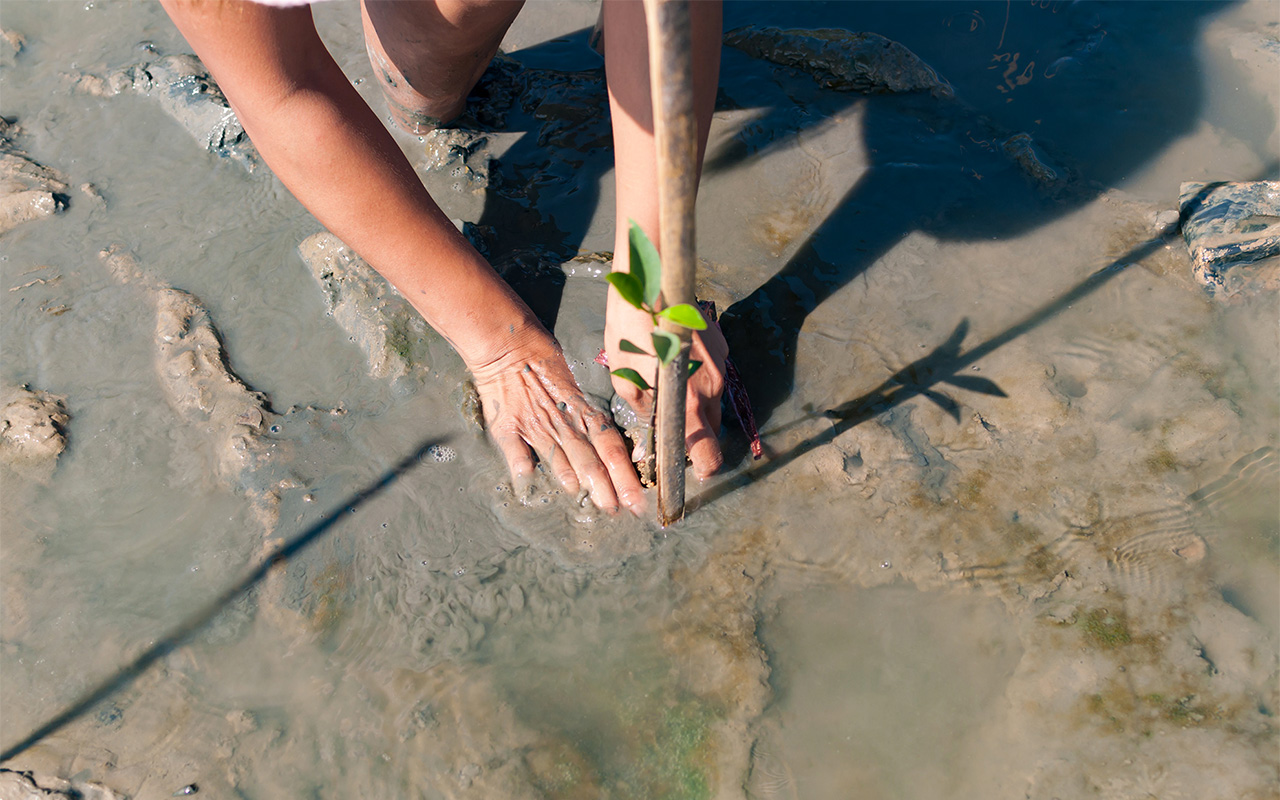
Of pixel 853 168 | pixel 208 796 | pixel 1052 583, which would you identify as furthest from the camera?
pixel 853 168

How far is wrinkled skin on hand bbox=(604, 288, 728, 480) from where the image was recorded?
1861 millimetres

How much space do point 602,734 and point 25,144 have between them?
2.90 m

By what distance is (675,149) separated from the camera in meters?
1.06

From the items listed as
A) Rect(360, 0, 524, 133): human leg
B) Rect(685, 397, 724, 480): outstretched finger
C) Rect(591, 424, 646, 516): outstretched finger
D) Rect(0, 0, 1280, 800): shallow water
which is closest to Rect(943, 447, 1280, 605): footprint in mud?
Rect(0, 0, 1280, 800): shallow water

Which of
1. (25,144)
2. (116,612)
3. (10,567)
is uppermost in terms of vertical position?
(25,144)

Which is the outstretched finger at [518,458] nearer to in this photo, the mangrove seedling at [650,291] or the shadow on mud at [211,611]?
the shadow on mud at [211,611]

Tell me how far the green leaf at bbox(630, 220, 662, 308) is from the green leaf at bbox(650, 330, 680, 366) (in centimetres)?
5

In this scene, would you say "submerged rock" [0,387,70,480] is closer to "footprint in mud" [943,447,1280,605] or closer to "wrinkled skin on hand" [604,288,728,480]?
"wrinkled skin on hand" [604,288,728,480]

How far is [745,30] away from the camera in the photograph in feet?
9.63

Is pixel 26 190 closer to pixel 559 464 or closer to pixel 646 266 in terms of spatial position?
pixel 559 464

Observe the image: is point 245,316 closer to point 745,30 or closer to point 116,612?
point 116,612

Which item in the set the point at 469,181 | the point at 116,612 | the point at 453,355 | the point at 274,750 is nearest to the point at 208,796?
the point at 274,750

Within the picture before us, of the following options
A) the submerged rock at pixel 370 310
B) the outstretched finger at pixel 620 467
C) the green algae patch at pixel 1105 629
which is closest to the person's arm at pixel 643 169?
the outstretched finger at pixel 620 467

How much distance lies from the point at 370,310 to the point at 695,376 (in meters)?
1.00
